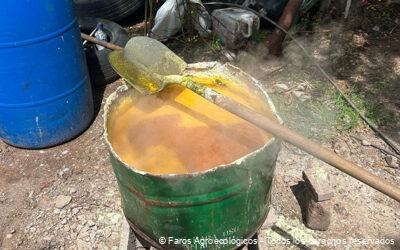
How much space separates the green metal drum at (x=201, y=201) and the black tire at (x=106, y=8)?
3.66 meters

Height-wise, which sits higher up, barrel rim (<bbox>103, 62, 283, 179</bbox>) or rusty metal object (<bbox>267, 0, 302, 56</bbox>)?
barrel rim (<bbox>103, 62, 283, 179</bbox>)

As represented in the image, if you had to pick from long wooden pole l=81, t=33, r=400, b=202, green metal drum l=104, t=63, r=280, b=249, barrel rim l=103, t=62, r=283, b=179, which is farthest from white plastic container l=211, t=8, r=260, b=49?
green metal drum l=104, t=63, r=280, b=249

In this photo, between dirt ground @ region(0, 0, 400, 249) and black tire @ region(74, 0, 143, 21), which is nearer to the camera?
dirt ground @ region(0, 0, 400, 249)

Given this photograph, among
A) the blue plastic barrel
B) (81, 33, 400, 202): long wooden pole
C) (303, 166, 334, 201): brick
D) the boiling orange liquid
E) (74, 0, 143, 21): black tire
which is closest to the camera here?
(81, 33, 400, 202): long wooden pole

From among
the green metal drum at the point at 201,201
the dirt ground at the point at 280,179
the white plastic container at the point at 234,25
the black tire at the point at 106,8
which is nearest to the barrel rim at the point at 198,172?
the green metal drum at the point at 201,201

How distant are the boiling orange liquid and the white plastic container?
250cm

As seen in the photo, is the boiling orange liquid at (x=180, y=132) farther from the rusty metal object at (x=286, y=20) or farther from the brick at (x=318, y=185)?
the rusty metal object at (x=286, y=20)

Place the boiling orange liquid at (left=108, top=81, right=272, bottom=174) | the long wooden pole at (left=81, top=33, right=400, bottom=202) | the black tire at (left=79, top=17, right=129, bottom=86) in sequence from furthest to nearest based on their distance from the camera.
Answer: the black tire at (left=79, top=17, right=129, bottom=86) → the boiling orange liquid at (left=108, top=81, right=272, bottom=174) → the long wooden pole at (left=81, top=33, right=400, bottom=202)

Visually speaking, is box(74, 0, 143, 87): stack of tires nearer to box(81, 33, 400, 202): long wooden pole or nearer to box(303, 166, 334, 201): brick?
box(303, 166, 334, 201): brick

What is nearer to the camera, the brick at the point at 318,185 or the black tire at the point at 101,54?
the brick at the point at 318,185

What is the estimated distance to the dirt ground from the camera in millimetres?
2783

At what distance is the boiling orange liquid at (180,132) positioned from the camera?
1.85 m

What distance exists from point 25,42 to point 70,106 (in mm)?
728

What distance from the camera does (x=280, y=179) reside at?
316cm
